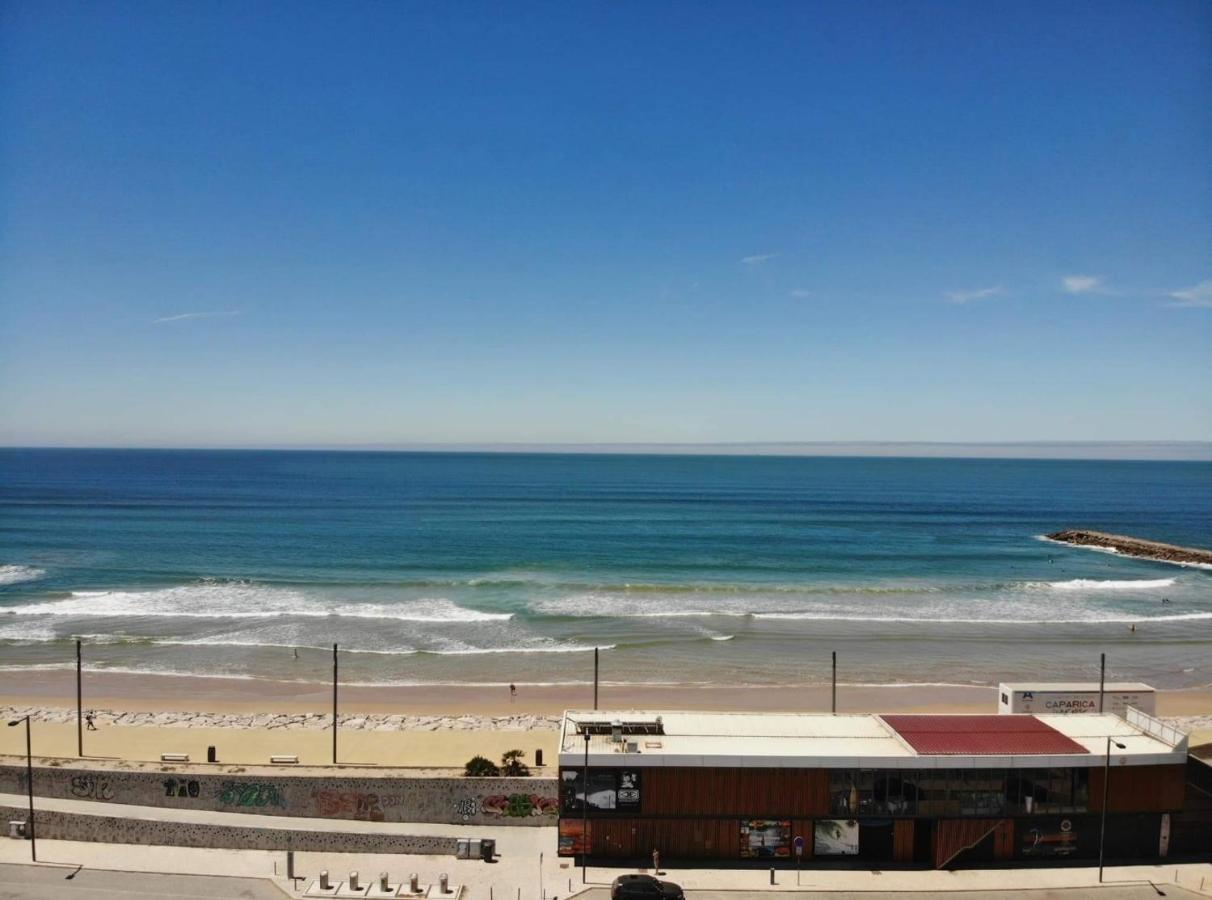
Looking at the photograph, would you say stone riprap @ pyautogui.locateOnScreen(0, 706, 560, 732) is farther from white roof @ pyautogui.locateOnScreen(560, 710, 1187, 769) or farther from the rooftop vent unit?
white roof @ pyautogui.locateOnScreen(560, 710, 1187, 769)

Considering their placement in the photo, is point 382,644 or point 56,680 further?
point 382,644

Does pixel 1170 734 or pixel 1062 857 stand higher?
pixel 1170 734

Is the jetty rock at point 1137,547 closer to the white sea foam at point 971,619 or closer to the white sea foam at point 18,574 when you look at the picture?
the white sea foam at point 971,619

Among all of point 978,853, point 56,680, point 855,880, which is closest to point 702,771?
point 855,880

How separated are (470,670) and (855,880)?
25.1 metres

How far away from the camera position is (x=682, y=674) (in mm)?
41688

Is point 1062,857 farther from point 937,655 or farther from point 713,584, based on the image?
point 713,584

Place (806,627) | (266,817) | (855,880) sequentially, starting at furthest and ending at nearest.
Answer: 1. (806,627)
2. (266,817)
3. (855,880)

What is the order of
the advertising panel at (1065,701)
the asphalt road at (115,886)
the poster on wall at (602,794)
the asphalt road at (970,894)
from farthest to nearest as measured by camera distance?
1. the advertising panel at (1065,701)
2. the poster on wall at (602,794)
3. the asphalt road at (970,894)
4. the asphalt road at (115,886)

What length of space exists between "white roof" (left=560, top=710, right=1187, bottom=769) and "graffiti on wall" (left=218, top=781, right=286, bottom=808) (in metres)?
8.38

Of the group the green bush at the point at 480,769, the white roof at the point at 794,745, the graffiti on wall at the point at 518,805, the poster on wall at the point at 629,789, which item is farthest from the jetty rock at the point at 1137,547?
the green bush at the point at 480,769

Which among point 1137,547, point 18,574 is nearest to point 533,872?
point 18,574

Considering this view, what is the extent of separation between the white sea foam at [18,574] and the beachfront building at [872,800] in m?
58.6

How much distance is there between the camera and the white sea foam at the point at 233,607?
52312 millimetres
